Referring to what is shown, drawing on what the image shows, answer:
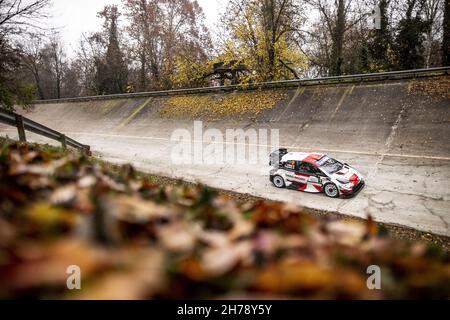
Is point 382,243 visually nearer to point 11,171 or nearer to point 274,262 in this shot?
point 274,262

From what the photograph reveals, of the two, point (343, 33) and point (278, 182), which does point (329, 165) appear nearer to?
point (278, 182)

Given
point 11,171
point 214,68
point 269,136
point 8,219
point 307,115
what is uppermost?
point 214,68

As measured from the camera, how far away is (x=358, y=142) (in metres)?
15.3

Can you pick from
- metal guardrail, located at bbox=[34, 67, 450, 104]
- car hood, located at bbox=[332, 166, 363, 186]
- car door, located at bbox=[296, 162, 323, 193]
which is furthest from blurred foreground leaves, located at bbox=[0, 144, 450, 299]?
metal guardrail, located at bbox=[34, 67, 450, 104]

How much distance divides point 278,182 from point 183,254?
11.1m

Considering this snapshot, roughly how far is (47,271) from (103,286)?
0.62 ft

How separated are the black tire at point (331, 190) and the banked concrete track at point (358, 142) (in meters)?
0.25

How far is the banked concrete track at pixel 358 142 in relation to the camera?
33.2ft

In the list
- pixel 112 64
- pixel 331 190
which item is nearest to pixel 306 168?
pixel 331 190

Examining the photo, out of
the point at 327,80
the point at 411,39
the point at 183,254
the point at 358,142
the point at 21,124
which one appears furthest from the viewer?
the point at 411,39

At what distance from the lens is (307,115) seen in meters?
19.0

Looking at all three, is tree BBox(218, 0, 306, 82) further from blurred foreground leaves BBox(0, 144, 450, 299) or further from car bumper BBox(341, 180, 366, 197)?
blurred foreground leaves BBox(0, 144, 450, 299)

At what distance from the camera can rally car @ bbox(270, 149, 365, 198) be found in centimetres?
1075

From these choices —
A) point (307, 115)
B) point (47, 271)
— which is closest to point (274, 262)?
point (47, 271)
